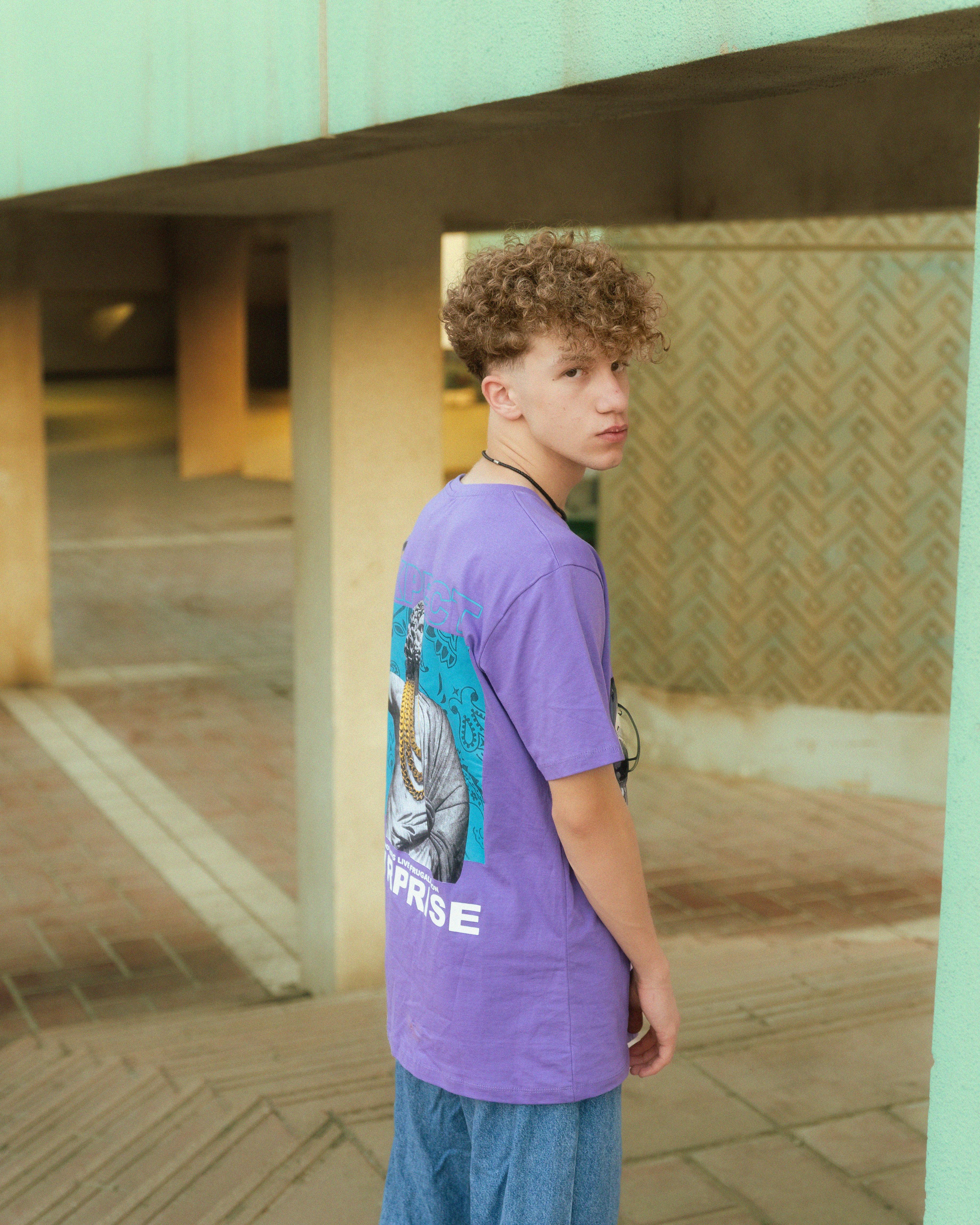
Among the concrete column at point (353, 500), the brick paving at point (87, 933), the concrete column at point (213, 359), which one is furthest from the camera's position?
the concrete column at point (213, 359)

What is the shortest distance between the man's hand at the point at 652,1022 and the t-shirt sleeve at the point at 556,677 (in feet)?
1.21

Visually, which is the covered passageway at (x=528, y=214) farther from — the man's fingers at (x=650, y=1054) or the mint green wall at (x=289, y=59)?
the man's fingers at (x=650, y=1054)

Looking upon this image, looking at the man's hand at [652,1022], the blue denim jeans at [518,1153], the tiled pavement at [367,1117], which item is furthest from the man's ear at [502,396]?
the tiled pavement at [367,1117]

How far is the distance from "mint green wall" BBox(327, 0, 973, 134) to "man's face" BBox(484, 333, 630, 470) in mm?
372

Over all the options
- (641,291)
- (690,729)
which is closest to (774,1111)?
(641,291)

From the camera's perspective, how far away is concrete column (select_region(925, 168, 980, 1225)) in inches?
63.4

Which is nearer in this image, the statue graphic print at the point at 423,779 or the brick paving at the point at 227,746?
the statue graphic print at the point at 423,779

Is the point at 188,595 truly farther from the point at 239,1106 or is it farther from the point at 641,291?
the point at 641,291

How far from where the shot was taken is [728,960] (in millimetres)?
5043

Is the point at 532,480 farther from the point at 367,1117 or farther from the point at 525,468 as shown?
the point at 367,1117

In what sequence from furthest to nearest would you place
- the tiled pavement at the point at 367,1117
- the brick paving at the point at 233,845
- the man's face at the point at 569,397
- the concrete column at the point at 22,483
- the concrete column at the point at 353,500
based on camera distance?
the concrete column at the point at 22,483
the brick paving at the point at 233,845
the concrete column at the point at 353,500
the tiled pavement at the point at 367,1117
the man's face at the point at 569,397

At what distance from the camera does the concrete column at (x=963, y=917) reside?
1.61 meters

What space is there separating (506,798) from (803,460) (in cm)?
574

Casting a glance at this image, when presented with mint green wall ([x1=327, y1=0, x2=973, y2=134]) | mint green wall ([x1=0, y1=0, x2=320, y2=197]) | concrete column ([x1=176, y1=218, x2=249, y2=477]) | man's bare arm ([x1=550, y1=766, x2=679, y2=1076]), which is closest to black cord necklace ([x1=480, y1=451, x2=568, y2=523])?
man's bare arm ([x1=550, y1=766, x2=679, y2=1076])
